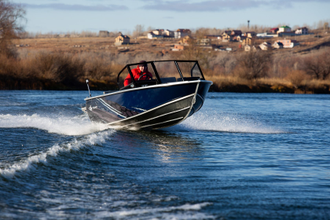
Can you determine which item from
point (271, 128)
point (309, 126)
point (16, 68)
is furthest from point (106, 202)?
point (16, 68)

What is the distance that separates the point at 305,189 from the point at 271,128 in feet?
25.3

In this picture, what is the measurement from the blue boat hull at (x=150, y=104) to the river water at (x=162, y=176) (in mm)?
491

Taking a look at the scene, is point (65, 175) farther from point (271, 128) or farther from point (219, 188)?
point (271, 128)

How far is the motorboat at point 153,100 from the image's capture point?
32.1 feet

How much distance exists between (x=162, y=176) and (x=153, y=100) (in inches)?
166

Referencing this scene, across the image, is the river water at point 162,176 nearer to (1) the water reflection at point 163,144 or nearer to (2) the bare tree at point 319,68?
(1) the water reflection at point 163,144

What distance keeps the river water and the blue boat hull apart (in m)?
0.49

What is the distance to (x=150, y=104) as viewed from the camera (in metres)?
10.2

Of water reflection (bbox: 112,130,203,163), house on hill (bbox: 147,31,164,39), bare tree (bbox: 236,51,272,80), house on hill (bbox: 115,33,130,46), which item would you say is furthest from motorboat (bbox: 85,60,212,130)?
house on hill (bbox: 147,31,164,39)

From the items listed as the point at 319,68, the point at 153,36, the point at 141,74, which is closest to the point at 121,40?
the point at 153,36

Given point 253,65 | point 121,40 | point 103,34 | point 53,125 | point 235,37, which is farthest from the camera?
point 103,34

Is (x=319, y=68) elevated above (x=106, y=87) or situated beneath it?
elevated above

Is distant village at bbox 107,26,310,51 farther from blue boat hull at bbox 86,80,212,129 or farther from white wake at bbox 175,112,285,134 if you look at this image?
blue boat hull at bbox 86,80,212,129

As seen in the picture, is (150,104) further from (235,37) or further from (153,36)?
(153,36)
